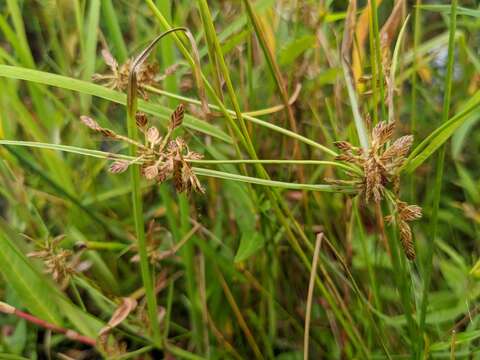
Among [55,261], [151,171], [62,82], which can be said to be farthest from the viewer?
[55,261]

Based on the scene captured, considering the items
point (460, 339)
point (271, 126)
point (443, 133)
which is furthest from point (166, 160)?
point (460, 339)

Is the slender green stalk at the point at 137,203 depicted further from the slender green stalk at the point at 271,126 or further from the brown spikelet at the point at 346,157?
the brown spikelet at the point at 346,157

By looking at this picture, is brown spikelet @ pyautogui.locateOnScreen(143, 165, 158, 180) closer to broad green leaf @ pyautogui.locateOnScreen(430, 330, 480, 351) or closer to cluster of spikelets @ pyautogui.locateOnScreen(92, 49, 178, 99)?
cluster of spikelets @ pyautogui.locateOnScreen(92, 49, 178, 99)

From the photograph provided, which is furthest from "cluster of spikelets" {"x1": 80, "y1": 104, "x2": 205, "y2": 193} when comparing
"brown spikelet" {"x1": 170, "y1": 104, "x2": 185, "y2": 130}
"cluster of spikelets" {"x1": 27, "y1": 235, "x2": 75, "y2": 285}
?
"cluster of spikelets" {"x1": 27, "y1": 235, "x2": 75, "y2": 285}

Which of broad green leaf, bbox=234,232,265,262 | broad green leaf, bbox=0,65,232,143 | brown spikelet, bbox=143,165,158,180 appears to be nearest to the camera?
brown spikelet, bbox=143,165,158,180

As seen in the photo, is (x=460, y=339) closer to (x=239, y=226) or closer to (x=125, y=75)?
(x=239, y=226)

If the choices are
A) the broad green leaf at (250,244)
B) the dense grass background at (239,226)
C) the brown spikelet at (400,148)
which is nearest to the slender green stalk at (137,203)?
the dense grass background at (239,226)
